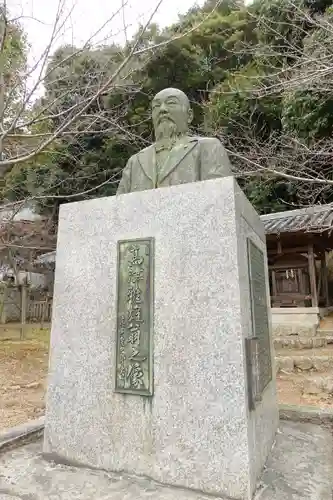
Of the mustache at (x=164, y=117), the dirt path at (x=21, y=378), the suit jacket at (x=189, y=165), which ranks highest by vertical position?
the mustache at (x=164, y=117)

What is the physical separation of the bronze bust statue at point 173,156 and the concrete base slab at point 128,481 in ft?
6.60

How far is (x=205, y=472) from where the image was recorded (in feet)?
6.55

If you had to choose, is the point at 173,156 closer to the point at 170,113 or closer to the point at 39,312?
the point at 170,113

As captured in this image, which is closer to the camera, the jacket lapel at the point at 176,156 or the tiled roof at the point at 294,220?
the jacket lapel at the point at 176,156

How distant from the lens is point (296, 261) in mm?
11781

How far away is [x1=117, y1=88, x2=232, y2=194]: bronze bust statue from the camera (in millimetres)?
2621

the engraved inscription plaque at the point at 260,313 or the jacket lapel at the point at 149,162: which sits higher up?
the jacket lapel at the point at 149,162

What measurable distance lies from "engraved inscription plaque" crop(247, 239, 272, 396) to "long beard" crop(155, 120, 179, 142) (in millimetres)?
1052

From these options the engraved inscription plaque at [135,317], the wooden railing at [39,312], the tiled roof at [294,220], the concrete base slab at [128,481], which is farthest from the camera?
the wooden railing at [39,312]

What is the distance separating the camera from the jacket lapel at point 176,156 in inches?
105

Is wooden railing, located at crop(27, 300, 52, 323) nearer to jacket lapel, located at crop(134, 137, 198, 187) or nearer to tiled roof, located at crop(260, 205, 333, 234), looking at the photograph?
tiled roof, located at crop(260, 205, 333, 234)

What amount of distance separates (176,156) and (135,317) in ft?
4.19

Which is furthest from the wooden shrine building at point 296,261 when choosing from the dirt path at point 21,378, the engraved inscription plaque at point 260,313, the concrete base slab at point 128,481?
the concrete base slab at point 128,481

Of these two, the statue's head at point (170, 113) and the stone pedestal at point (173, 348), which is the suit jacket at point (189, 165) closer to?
the statue's head at point (170, 113)
